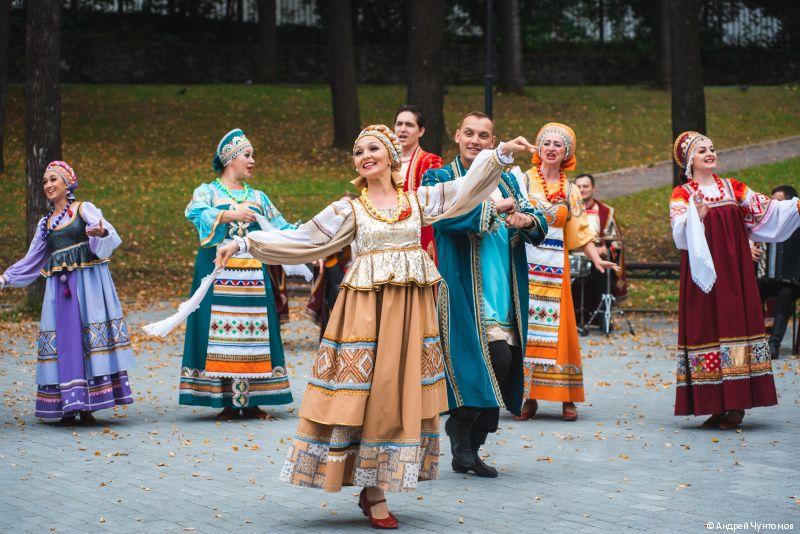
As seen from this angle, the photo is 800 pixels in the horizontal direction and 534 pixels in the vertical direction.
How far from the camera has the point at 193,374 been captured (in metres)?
10.1

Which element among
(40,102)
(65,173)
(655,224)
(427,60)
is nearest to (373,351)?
(65,173)

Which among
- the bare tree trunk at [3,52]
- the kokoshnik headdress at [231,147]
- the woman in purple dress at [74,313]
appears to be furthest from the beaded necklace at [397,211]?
the bare tree trunk at [3,52]

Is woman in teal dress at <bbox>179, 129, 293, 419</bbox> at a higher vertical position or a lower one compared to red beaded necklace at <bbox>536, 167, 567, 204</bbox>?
lower

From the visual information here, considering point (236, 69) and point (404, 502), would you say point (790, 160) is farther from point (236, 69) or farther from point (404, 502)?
point (404, 502)

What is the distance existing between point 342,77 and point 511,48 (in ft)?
26.7

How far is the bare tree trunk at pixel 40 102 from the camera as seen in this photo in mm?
16516

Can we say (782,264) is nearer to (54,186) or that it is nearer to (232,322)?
(232,322)

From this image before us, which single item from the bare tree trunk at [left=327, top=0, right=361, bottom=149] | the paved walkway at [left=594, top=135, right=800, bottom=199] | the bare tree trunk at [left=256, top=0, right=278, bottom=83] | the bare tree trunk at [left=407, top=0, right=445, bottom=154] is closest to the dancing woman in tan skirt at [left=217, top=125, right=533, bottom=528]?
the bare tree trunk at [left=407, top=0, right=445, bottom=154]

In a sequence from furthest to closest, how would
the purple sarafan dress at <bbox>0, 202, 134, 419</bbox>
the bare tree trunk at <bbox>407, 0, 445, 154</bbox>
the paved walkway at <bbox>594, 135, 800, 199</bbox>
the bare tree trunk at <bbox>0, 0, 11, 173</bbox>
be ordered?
1. the paved walkway at <bbox>594, 135, 800, 199</bbox>
2. the bare tree trunk at <bbox>0, 0, 11, 173</bbox>
3. the bare tree trunk at <bbox>407, 0, 445, 154</bbox>
4. the purple sarafan dress at <bbox>0, 202, 134, 419</bbox>

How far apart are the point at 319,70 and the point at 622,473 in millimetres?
31708

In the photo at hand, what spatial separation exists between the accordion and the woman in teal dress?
5.94 meters

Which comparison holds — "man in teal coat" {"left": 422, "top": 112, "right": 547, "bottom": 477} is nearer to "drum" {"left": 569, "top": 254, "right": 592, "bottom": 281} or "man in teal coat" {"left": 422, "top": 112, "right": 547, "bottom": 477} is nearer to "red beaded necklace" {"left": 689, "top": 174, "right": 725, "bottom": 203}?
"red beaded necklace" {"left": 689, "top": 174, "right": 725, "bottom": 203}

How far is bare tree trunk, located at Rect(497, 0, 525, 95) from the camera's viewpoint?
113 ft

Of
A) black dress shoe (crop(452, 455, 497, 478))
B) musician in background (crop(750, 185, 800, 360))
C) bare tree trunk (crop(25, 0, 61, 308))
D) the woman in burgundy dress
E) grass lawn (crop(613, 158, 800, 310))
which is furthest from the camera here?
grass lawn (crop(613, 158, 800, 310))
